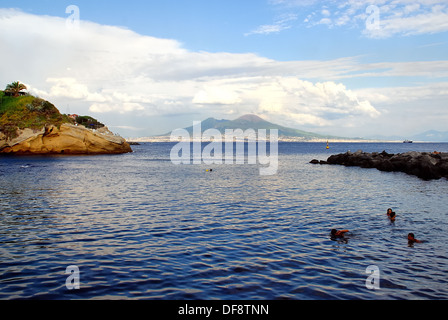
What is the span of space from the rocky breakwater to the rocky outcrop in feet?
216

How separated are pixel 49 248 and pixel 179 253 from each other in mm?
6684

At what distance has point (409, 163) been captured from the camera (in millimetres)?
58594

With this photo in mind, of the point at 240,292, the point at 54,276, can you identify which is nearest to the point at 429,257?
the point at 240,292

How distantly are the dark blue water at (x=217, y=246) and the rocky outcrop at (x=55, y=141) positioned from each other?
209 feet

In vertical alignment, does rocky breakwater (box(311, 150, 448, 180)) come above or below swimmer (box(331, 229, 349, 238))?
above

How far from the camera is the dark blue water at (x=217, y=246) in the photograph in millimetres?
12445

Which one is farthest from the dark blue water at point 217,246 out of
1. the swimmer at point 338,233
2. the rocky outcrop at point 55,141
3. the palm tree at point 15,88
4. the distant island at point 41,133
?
the palm tree at point 15,88

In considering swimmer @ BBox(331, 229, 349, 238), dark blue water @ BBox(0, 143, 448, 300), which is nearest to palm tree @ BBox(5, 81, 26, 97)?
dark blue water @ BBox(0, 143, 448, 300)

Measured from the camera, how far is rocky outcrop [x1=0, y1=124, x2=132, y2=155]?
301ft

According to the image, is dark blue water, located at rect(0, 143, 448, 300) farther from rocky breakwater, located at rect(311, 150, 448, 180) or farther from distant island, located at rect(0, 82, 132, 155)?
distant island, located at rect(0, 82, 132, 155)

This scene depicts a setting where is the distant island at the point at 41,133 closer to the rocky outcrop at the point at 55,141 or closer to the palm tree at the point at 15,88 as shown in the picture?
the rocky outcrop at the point at 55,141

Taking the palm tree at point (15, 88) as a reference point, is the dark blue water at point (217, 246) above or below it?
below
